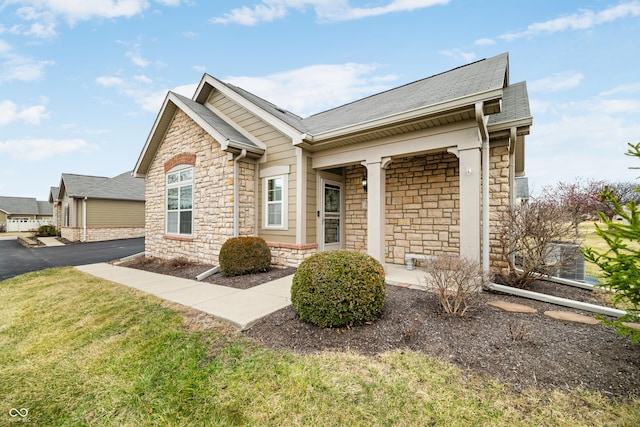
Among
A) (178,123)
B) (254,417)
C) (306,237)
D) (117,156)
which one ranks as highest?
(117,156)

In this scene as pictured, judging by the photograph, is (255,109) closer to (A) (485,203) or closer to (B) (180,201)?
(B) (180,201)

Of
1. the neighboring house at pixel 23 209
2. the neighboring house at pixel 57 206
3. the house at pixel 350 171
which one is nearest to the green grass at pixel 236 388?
the house at pixel 350 171

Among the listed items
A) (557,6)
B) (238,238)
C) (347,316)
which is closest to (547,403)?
(347,316)

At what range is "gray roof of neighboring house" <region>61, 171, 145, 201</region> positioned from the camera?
18188mm

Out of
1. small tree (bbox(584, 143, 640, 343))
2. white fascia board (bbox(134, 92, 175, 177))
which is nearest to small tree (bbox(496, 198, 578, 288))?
small tree (bbox(584, 143, 640, 343))

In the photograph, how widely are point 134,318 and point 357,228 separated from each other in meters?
5.84

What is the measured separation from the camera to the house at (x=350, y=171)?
5.03m

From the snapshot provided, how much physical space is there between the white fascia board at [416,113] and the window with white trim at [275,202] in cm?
162

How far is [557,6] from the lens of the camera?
657cm

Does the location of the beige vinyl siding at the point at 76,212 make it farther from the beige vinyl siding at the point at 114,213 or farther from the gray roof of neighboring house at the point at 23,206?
the gray roof of neighboring house at the point at 23,206

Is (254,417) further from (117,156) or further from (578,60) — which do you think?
(117,156)

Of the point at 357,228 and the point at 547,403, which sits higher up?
the point at 357,228

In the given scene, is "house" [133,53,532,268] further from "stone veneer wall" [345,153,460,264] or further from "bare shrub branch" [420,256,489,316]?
"bare shrub branch" [420,256,489,316]

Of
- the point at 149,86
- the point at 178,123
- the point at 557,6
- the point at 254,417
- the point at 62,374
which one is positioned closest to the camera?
the point at 254,417
